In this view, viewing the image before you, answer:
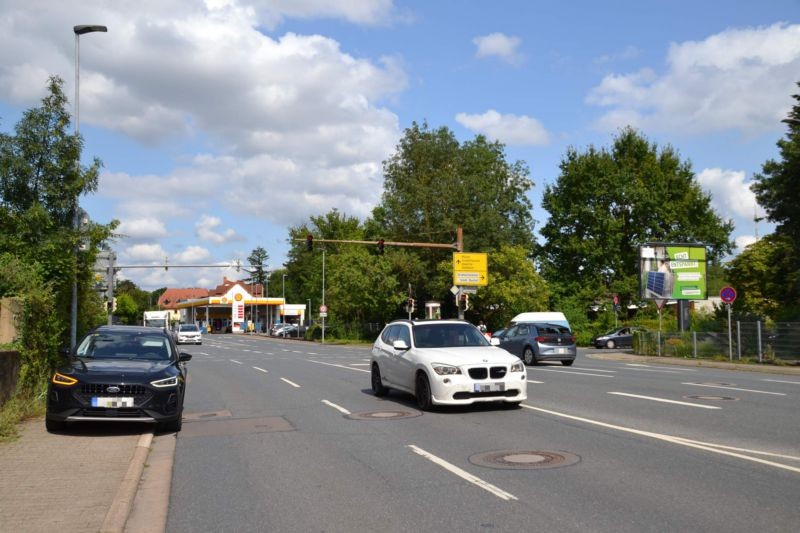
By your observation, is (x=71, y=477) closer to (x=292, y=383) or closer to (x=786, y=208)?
(x=292, y=383)

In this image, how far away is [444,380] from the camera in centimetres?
1243

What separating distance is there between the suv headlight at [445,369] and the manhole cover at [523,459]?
11.6ft

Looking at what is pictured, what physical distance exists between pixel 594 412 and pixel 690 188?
5647 cm

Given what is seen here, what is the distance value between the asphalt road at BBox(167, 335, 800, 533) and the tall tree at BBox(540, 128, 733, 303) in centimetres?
4830

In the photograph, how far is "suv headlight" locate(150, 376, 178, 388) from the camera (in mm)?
10603

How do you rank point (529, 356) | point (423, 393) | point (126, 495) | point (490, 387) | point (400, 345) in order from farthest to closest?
point (529, 356) < point (400, 345) < point (423, 393) < point (490, 387) < point (126, 495)

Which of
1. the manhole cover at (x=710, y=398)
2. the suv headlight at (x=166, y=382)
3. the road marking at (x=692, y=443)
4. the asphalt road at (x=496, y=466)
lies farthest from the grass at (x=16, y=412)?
the manhole cover at (x=710, y=398)

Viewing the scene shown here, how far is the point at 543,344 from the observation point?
26.9 m

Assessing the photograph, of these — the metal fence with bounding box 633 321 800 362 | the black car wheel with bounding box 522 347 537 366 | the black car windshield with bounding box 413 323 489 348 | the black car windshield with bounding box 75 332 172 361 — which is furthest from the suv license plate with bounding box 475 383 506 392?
the metal fence with bounding box 633 321 800 362

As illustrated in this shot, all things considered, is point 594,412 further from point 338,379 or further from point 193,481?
point 338,379

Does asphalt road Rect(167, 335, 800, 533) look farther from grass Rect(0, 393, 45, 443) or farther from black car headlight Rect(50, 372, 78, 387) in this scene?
grass Rect(0, 393, 45, 443)

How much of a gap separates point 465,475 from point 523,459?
40.2 inches

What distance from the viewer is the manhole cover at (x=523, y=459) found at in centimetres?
809

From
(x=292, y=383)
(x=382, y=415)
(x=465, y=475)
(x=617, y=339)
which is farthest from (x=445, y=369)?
(x=617, y=339)
